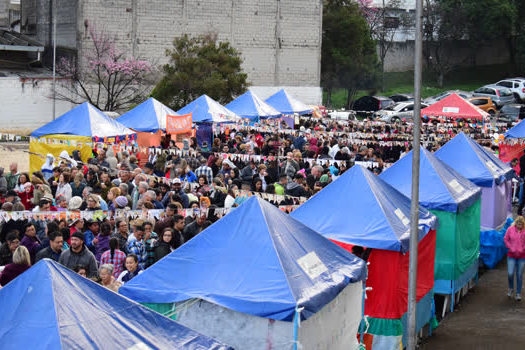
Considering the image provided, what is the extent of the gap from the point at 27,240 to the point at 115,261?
1637 millimetres

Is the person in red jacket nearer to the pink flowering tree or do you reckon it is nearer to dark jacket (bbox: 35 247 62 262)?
dark jacket (bbox: 35 247 62 262)

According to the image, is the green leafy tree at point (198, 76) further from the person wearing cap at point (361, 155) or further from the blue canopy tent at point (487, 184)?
the blue canopy tent at point (487, 184)

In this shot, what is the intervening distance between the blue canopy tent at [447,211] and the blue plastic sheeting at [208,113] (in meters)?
13.8

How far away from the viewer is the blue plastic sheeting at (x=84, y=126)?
2252 centimetres

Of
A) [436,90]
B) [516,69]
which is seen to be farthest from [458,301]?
[516,69]

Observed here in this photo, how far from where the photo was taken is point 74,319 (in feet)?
20.4

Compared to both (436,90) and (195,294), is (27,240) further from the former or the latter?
(436,90)

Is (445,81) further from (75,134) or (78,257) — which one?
(78,257)

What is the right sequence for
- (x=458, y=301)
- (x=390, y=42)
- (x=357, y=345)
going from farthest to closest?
1. (x=390, y=42)
2. (x=458, y=301)
3. (x=357, y=345)

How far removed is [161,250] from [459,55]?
5368 cm

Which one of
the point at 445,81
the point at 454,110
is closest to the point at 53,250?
the point at 454,110

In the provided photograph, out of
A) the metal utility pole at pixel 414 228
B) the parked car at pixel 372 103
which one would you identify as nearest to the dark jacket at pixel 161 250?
the metal utility pole at pixel 414 228

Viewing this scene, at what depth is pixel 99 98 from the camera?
140ft

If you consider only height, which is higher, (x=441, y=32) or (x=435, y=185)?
(x=441, y=32)
